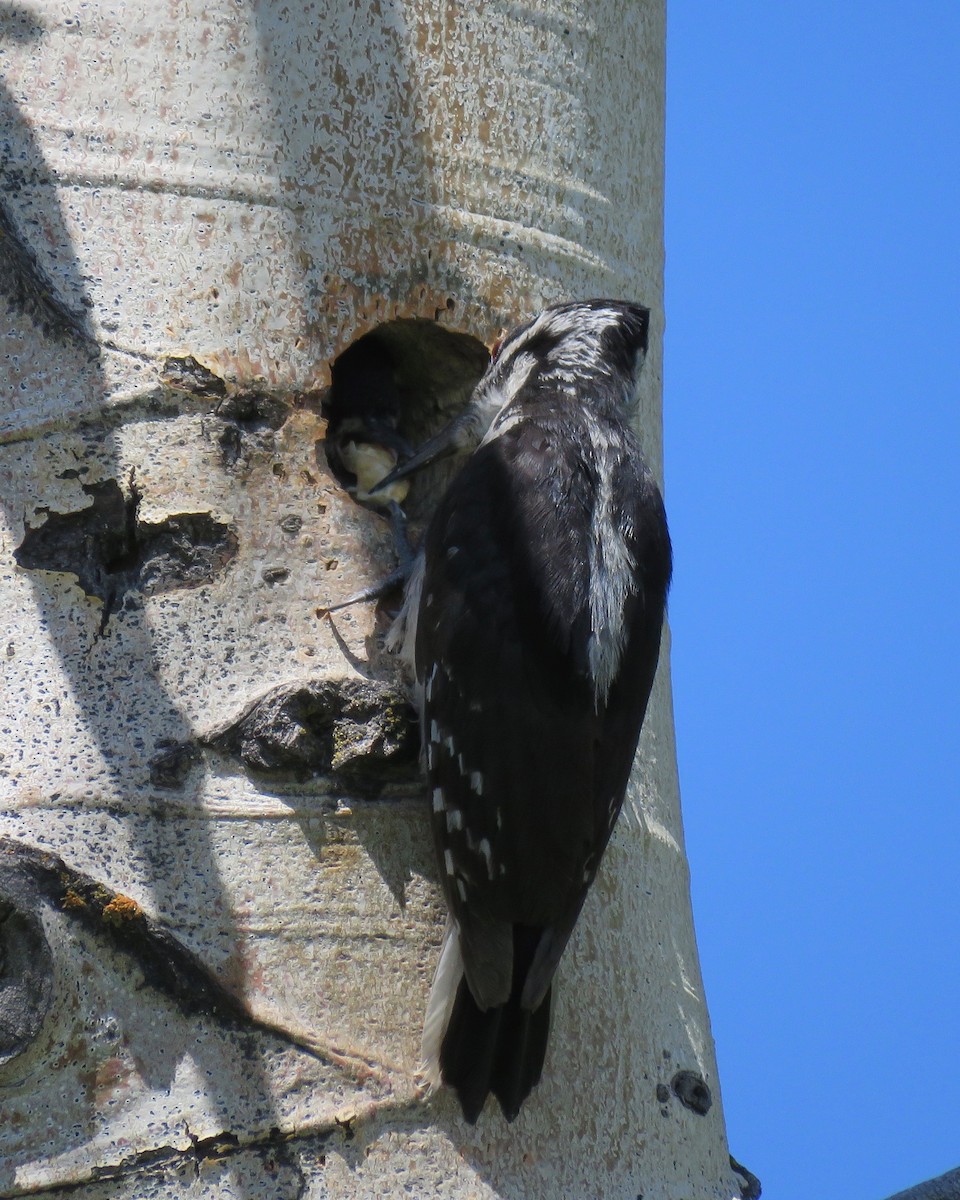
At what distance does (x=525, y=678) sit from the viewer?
2.10 meters

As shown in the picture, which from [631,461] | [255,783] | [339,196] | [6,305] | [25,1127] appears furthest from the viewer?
[631,461]

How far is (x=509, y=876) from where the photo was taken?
2.03 m

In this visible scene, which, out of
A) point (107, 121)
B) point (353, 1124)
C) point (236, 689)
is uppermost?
point (107, 121)

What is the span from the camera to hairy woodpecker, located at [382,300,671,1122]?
192 cm

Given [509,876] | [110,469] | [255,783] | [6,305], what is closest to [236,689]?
[255,783]

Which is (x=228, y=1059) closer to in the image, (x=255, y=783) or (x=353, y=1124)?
(x=353, y=1124)

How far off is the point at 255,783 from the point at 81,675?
26cm

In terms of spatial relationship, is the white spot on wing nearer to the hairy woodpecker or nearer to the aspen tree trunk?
the hairy woodpecker

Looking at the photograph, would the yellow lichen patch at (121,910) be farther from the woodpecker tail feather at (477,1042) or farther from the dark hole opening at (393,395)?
the dark hole opening at (393,395)

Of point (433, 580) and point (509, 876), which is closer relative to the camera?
point (509, 876)

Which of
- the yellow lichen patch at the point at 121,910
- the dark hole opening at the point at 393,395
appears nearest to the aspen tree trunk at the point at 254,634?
the yellow lichen patch at the point at 121,910

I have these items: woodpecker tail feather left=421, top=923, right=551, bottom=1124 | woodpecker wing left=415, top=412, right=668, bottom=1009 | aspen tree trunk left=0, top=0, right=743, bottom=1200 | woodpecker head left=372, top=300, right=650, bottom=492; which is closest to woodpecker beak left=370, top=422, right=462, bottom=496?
woodpecker head left=372, top=300, right=650, bottom=492

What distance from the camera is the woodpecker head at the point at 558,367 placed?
2.33m

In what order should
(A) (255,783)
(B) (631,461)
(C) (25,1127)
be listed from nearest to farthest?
1. (C) (25,1127)
2. (A) (255,783)
3. (B) (631,461)
